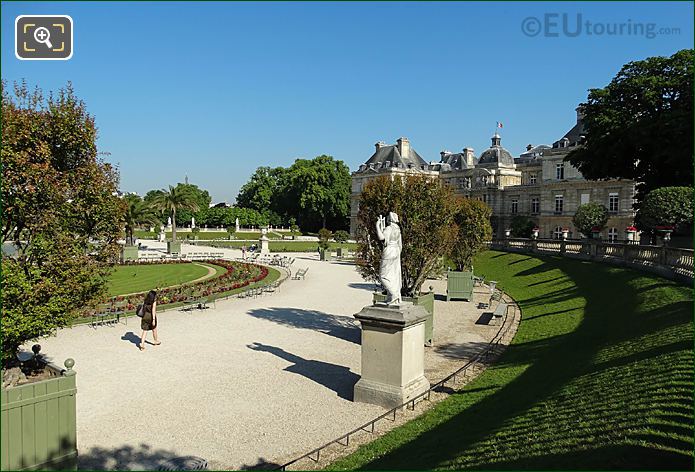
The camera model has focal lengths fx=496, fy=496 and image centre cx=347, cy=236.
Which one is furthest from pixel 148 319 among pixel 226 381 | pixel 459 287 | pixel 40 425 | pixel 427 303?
pixel 459 287

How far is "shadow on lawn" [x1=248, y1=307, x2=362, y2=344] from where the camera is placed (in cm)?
1683

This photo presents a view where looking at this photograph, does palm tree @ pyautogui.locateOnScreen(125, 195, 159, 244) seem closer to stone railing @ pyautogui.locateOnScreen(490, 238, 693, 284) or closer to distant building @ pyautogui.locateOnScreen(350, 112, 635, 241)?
distant building @ pyautogui.locateOnScreen(350, 112, 635, 241)

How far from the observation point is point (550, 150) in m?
59.7

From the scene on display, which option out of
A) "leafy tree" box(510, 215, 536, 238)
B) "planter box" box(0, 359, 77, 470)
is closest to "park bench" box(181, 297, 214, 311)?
"planter box" box(0, 359, 77, 470)

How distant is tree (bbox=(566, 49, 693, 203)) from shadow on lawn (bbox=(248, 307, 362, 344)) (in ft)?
76.3

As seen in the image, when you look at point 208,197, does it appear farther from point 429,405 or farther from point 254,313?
point 429,405

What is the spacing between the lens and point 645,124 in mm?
31500

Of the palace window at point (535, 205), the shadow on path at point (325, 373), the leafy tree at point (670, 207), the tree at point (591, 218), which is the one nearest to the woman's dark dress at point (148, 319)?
the shadow on path at point (325, 373)

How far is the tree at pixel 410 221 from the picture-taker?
15797mm

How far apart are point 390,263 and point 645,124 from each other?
93.5 feet

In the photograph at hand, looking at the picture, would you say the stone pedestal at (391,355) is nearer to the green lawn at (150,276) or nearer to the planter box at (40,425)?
the planter box at (40,425)

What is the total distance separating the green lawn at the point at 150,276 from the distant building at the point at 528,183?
73.2ft

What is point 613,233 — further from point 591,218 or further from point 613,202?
point 591,218

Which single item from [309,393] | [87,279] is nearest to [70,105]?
[87,279]
